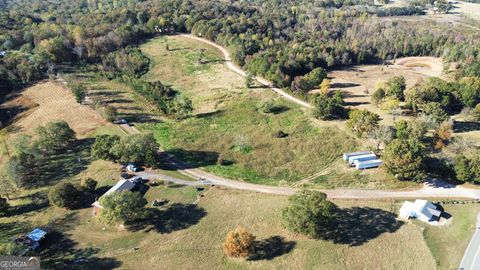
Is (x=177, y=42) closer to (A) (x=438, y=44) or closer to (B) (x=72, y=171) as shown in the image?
(B) (x=72, y=171)

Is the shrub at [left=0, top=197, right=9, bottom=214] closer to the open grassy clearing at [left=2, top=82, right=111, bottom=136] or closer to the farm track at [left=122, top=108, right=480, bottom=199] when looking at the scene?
the farm track at [left=122, top=108, right=480, bottom=199]

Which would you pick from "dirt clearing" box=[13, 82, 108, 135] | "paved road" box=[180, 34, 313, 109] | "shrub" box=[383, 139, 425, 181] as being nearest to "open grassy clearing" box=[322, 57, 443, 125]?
"paved road" box=[180, 34, 313, 109]

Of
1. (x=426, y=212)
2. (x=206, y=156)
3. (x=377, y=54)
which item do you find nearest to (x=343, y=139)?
(x=426, y=212)

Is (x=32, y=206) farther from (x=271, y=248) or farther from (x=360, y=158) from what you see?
(x=360, y=158)

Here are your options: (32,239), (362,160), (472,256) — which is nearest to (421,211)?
(472,256)

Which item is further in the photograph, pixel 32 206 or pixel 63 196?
pixel 32 206
